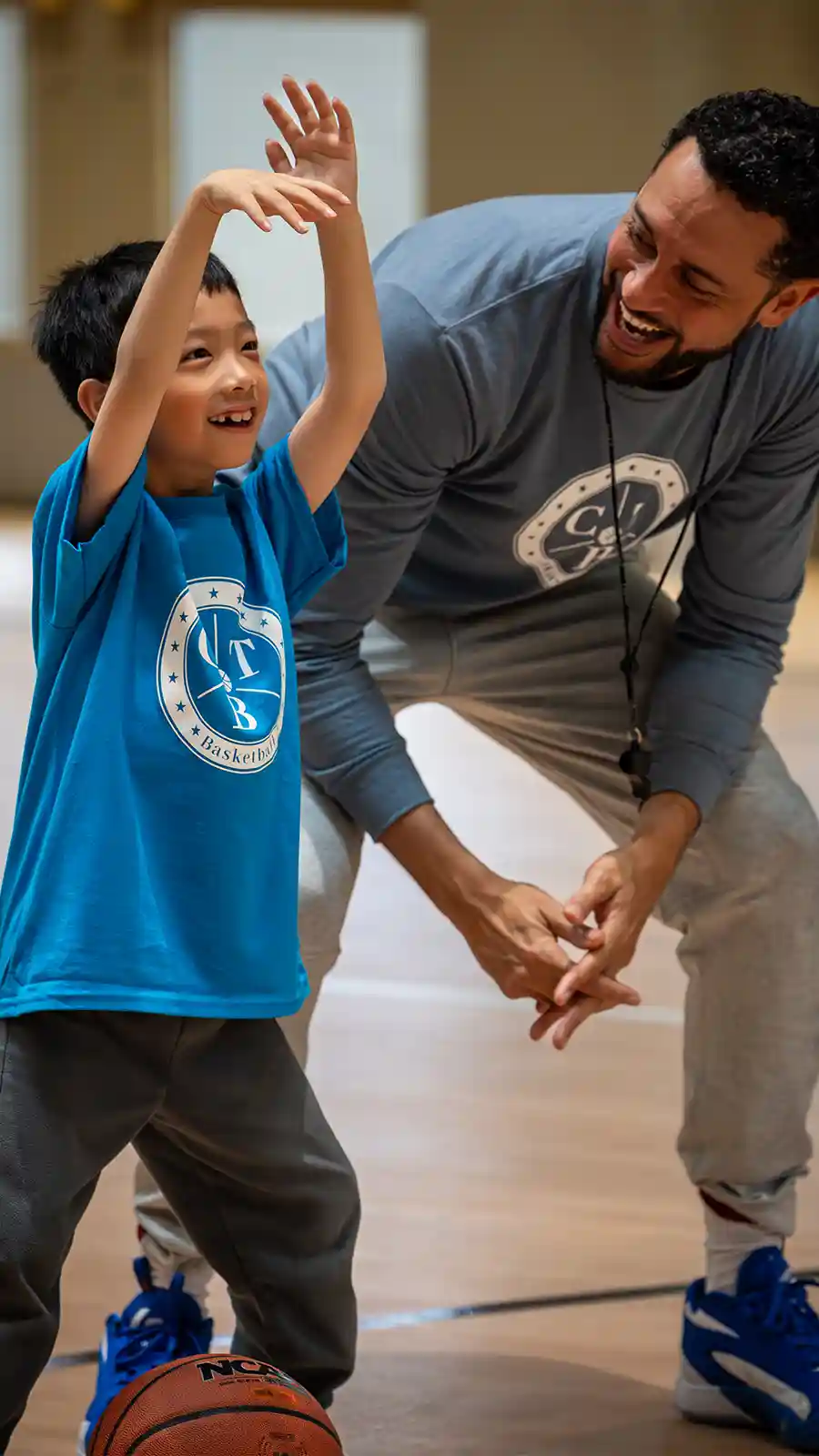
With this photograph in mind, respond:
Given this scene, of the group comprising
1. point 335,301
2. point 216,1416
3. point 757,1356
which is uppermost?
point 335,301

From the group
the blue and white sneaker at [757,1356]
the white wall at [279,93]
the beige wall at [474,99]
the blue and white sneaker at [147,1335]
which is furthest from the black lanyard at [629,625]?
the white wall at [279,93]

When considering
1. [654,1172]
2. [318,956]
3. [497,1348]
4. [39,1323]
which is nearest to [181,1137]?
[39,1323]

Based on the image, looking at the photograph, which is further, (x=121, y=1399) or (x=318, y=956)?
(x=318, y=956)

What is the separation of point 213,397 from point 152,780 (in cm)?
35

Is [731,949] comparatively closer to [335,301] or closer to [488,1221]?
[488,1221]

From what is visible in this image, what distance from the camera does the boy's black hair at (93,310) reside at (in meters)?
1.71

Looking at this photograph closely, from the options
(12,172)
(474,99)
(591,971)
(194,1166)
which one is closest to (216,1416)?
(194,1166)

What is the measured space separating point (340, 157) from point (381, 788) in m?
0.73

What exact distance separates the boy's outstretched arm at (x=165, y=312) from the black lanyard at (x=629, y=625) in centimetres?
68

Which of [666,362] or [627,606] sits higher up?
[666,362]

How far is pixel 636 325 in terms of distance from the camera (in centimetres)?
205

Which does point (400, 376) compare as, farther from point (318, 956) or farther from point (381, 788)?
point (318, 956)

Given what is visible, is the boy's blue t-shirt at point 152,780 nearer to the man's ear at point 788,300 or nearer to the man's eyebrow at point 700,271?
the man's eyebrow at point 700,271

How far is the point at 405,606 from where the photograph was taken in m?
2.39
